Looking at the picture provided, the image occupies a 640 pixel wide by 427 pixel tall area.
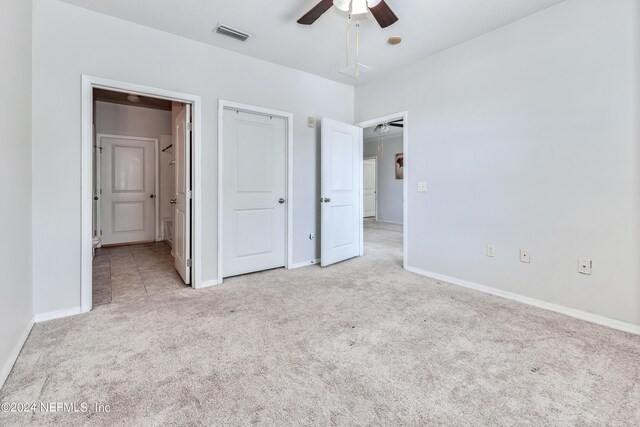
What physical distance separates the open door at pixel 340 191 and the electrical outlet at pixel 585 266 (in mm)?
2482

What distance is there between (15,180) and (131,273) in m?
1.98

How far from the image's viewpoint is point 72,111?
2387mm

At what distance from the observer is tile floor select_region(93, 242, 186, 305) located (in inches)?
115

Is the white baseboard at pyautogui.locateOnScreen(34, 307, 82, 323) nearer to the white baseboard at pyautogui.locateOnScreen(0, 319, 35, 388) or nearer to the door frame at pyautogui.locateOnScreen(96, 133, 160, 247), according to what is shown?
the white baseboard at pyautogui.locateOnScreen(0, 319, 35, 388)

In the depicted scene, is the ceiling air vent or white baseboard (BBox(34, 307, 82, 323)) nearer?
white baseboard (BBox(34, 307, 82, 323))

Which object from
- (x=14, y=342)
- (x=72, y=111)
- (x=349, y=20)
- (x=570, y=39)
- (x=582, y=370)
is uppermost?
(x=349, y=20)

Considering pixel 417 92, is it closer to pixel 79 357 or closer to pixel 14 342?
pixel 79 357

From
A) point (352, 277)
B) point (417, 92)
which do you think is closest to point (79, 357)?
point (352, 277)

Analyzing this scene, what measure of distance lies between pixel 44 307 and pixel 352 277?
9.09 feet

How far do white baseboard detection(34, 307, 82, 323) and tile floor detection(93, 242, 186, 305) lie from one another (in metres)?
0.20

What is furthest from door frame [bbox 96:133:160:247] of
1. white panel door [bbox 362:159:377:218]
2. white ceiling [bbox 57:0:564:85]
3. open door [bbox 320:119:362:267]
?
white panel door [bbox 362:159:377:218]

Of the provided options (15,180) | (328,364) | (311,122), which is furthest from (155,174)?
(328,364)

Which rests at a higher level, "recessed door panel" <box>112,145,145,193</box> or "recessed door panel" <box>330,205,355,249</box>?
"recessed door panel" <box>112,145,145,193</box>

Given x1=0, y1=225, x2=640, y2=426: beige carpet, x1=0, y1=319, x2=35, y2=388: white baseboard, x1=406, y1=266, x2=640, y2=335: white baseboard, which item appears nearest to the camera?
x1=0, y1=225, x2=640, y2=426: beige carpet
